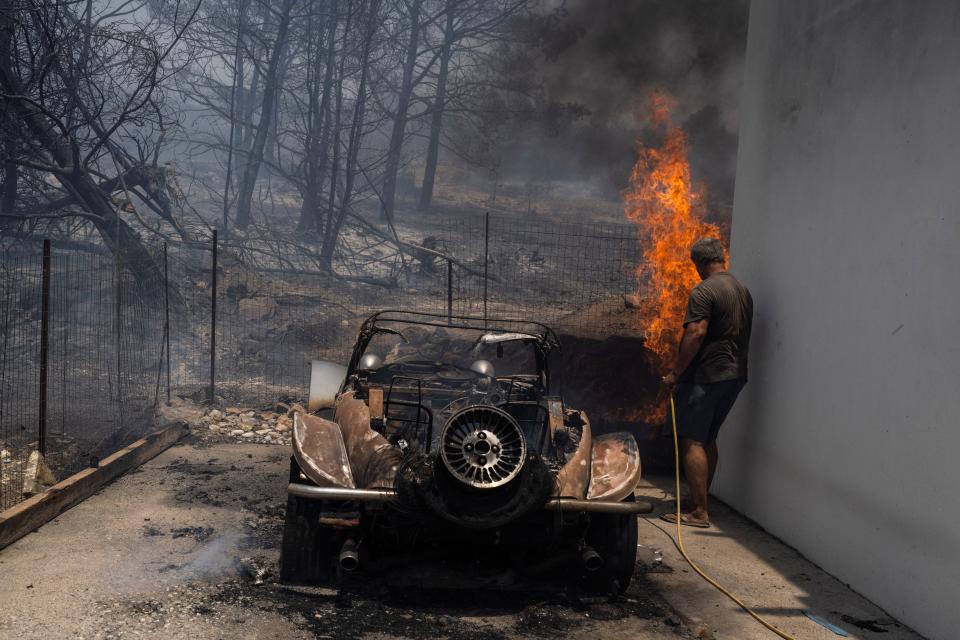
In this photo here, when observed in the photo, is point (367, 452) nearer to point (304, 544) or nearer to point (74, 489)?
point (304, 544)

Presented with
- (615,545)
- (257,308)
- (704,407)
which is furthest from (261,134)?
(615,545)

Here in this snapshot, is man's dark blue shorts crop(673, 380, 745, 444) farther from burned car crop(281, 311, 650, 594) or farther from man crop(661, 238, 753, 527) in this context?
burned car crop(281, 311, 650, 594)

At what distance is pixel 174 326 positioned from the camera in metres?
12.8

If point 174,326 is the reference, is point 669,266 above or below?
above

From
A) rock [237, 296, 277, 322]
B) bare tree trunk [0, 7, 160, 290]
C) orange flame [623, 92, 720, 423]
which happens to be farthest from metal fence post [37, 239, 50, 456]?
rock [237, 296, 277, 322]

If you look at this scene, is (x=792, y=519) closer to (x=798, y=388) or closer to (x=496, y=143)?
(x=798, y=388)

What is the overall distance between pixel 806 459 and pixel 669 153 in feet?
18.4

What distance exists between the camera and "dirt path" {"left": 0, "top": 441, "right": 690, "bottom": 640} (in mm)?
4105

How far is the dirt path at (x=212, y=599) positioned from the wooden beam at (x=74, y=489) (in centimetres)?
10

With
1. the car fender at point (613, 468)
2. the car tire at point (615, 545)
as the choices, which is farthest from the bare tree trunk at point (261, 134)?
the car tire at point (615, 545)

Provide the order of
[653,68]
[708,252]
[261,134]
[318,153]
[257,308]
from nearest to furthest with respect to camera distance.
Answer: [708,252] < [257,308] < [653,68] < [261,134] < [318,153]

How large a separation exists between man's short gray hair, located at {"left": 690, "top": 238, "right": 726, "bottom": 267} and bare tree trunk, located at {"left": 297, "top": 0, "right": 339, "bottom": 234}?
16.1m

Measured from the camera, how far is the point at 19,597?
4336 millimetres

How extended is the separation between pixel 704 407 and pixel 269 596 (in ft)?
12.2
